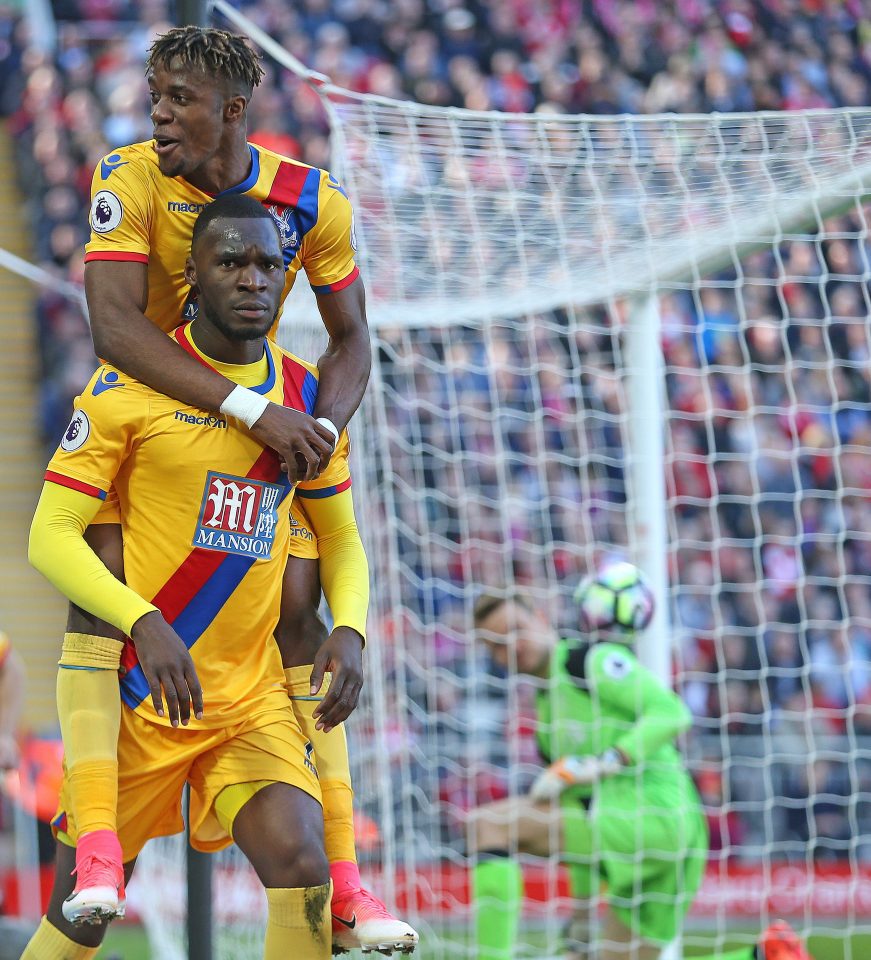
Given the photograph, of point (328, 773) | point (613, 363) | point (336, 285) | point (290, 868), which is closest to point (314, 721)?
point (328, 773)

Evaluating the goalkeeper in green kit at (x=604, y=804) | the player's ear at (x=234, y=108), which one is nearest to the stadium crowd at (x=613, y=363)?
the goalkeeper in green kit at (x=604, y=804)

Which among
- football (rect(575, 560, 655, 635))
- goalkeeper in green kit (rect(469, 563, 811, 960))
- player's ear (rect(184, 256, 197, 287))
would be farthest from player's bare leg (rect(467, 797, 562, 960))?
player's ear (rect(184, 256, 197, 287))

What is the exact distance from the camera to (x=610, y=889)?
6.50 metres

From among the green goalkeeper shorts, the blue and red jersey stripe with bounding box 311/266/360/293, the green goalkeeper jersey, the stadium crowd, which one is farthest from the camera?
the stadium crowd

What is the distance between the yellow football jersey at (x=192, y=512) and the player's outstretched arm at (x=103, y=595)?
0.06m

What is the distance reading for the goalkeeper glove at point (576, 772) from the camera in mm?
6352

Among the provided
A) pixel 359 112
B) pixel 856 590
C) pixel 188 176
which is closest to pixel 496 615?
pixel 359 112

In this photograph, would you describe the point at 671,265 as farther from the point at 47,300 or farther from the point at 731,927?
the point at 47,300

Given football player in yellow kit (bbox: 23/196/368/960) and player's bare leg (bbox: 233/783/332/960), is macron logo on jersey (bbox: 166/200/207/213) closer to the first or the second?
football player in yellow kit (bbox: 23/196/368/960)

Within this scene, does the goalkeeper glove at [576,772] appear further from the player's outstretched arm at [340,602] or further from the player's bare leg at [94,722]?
the player's bare leg at [94,722]

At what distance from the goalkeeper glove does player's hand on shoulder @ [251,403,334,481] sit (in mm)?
3410

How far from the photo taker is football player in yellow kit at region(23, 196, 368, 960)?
323cm

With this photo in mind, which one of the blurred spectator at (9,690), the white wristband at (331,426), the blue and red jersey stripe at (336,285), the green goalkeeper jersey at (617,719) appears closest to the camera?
the white wristband at (331,426)

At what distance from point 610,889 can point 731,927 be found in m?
3.02
